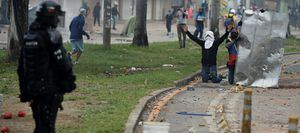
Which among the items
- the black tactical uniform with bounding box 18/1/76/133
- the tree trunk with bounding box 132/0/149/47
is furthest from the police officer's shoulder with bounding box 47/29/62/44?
the tree trunk with bounding box 132/0/149/47

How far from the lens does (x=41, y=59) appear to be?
7621mm

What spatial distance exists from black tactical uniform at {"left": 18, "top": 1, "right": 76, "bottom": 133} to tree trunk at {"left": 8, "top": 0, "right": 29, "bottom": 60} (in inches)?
456

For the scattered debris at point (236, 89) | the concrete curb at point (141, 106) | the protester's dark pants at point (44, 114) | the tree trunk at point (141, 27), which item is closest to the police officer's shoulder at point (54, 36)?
the protester's dark pants at point (44, 114)

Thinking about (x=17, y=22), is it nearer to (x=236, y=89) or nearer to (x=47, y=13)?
(x=236, y=89)

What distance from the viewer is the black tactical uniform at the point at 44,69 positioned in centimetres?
760

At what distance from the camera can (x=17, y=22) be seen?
758 inches

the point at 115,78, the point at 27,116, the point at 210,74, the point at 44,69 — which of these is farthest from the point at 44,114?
the point at 210,74

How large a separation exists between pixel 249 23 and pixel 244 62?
3.20 ft

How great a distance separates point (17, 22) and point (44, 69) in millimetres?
11932

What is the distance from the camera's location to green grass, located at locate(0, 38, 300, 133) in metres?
11.4

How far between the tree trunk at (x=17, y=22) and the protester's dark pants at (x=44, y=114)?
1161 cm

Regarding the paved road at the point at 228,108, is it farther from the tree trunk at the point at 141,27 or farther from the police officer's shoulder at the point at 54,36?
the tree trunk at the point at 141,27

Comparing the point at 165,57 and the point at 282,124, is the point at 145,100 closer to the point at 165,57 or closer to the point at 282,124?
the point at 282,124

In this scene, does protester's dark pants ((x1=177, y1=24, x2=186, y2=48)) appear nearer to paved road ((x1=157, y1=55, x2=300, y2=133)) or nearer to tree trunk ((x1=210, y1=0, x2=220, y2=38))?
tree trunk ((x1=210, y1=0, x2=220, y2=38))
